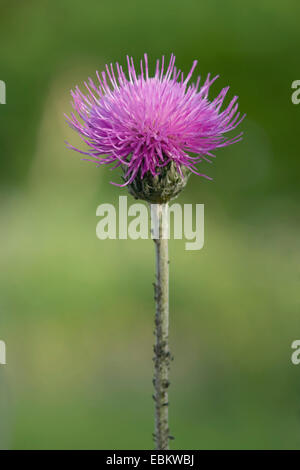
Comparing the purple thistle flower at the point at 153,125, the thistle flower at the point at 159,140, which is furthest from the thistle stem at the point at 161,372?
the purple thistle flower at the point at 153,125

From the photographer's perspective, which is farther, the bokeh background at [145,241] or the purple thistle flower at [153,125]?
the bokeh background at [145,241]

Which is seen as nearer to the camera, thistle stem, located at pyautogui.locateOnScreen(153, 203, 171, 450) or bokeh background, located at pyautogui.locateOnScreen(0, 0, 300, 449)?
thistle stem, located at pyautogui.locateOnScreen(153, 203, 171, 450)

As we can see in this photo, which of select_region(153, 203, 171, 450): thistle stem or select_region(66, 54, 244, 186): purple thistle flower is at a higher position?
select_region(66, 54, 244, 186): purple thistle flower

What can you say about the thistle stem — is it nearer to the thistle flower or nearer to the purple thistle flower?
the thistle flower

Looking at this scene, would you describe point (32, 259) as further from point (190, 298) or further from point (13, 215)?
point (190, 298)

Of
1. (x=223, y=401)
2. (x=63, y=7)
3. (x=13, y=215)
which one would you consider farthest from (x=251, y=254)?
(x=63, y=7)

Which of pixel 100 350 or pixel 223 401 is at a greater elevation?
pixel 100 350

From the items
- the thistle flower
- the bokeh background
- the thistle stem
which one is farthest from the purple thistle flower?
the bokeh background

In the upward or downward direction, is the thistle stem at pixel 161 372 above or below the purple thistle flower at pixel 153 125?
below

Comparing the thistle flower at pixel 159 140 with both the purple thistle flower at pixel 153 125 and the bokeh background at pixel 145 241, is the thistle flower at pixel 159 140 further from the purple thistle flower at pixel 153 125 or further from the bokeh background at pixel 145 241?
the bokeh background at pixel 145 241
